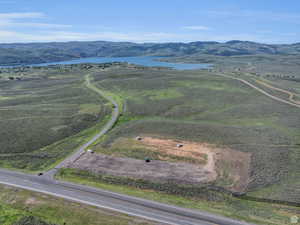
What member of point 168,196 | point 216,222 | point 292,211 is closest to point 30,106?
point 168,196

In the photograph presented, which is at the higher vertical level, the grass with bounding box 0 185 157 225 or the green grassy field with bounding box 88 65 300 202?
the green grassy field with bounding box 88 65 300 202

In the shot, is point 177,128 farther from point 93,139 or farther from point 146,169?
point 93,139

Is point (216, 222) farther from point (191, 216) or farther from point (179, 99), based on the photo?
point (179, 99)

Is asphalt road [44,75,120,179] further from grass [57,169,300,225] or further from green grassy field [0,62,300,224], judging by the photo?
grass [57,169,300,225]

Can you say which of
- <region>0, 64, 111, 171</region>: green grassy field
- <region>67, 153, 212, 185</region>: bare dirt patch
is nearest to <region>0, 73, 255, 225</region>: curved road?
<region>0, 64, 111, 171</region>: green grassy field

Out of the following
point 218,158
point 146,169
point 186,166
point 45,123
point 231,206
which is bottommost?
point 231,206

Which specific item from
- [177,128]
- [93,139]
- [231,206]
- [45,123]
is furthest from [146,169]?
[45,123]
